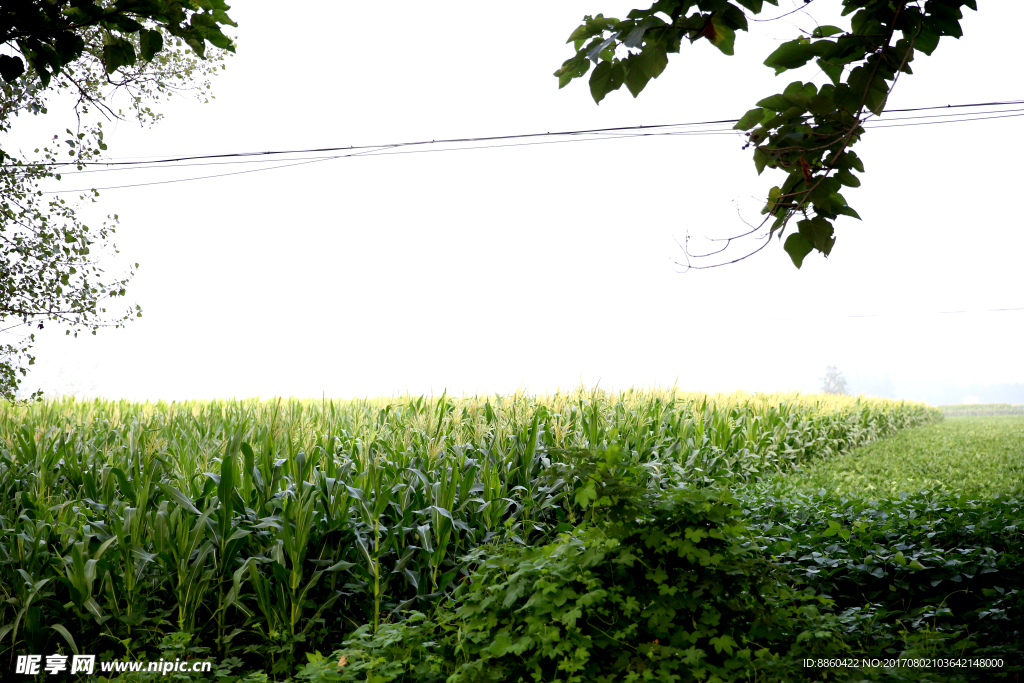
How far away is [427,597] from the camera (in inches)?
143

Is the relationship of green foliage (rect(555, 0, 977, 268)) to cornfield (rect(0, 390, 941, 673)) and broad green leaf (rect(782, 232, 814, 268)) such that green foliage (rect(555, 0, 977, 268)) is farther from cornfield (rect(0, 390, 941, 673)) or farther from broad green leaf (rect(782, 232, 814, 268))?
cornfield (rect(0, 390, 941, 673))

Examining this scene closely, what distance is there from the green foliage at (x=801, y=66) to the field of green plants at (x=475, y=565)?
1.41 meters

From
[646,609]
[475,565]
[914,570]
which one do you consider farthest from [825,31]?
[475,565]

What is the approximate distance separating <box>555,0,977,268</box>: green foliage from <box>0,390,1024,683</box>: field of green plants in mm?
1405

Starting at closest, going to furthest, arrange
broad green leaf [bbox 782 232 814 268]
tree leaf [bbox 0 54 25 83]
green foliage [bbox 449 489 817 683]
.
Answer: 1. green foliage [bbox 449 489 817 683]
2. broad green leaf [bbox 782 232 814 268]
3. tree leaf [bbox 0 54 25 83]

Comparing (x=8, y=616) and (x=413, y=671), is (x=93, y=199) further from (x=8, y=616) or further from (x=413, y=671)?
(x=413, y=671)

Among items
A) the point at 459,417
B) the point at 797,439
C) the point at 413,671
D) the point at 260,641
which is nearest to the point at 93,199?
the point at 459,417

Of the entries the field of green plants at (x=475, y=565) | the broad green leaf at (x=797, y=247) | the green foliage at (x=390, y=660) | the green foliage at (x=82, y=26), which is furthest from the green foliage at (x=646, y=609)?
the green foliage at (x=82, y=26)

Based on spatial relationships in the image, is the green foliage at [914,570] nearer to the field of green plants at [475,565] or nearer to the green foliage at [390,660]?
the field of green plants at [475,565]

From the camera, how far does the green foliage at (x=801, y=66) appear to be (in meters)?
2.67

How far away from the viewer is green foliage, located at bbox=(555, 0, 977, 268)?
2666 millimetres

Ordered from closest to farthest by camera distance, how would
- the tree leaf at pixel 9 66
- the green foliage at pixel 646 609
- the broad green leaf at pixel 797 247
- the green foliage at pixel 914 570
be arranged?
the green foliage at pixel 646 609 < the broad green leaf at pixel 797 247 < the tree leaf at pixel 9 66 < the green foliage at pixel 914 570

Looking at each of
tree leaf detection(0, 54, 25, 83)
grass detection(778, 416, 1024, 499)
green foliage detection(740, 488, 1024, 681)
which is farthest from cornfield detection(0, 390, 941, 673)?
grass detection(778, 416, 1024, 499)

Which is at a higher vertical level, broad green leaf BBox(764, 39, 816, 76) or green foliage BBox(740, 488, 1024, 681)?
broad green leaf BBox(764, 39, 816, 76)
